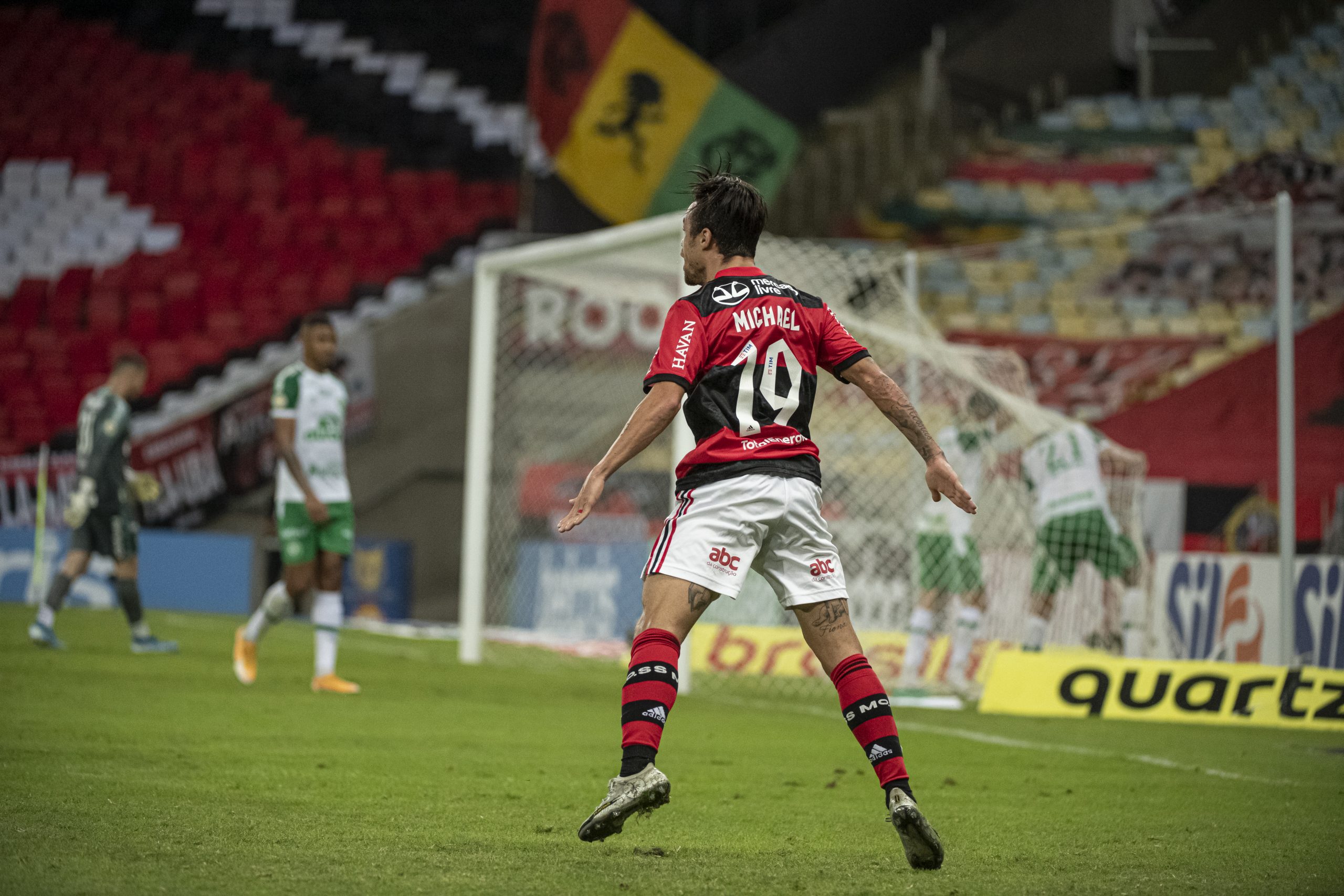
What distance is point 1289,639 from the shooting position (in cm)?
843

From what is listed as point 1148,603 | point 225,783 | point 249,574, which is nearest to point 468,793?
point 225,783

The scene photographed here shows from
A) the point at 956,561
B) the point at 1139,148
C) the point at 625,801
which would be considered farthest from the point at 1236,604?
the point at 1139,148

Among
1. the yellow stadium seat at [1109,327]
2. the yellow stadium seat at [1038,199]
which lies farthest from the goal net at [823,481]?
the yellow stadium seat at [1038,199]

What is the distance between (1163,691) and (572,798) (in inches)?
185

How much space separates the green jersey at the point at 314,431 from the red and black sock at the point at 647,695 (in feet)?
14.7

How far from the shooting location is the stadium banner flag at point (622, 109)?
1645 cm

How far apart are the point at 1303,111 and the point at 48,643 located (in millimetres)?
15453

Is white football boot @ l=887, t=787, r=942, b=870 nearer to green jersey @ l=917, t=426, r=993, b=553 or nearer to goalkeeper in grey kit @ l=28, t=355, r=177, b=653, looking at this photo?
green jersey @ l=917, t=426, r=993, b=553

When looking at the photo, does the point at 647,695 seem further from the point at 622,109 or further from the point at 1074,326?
the point at 1074,326

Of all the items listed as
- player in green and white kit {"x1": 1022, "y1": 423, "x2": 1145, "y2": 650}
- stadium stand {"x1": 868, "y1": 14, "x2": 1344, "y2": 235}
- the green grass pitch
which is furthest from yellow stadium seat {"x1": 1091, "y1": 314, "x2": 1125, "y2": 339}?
the green grass pitch

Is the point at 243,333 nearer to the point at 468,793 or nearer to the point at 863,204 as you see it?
the point at 863,204

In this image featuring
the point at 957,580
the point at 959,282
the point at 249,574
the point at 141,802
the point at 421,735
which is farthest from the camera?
the point at 959,282

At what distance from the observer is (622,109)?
16.5m

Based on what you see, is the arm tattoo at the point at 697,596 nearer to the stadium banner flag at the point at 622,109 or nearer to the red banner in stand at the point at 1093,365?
the red banner in stand at the point at 1093,365
